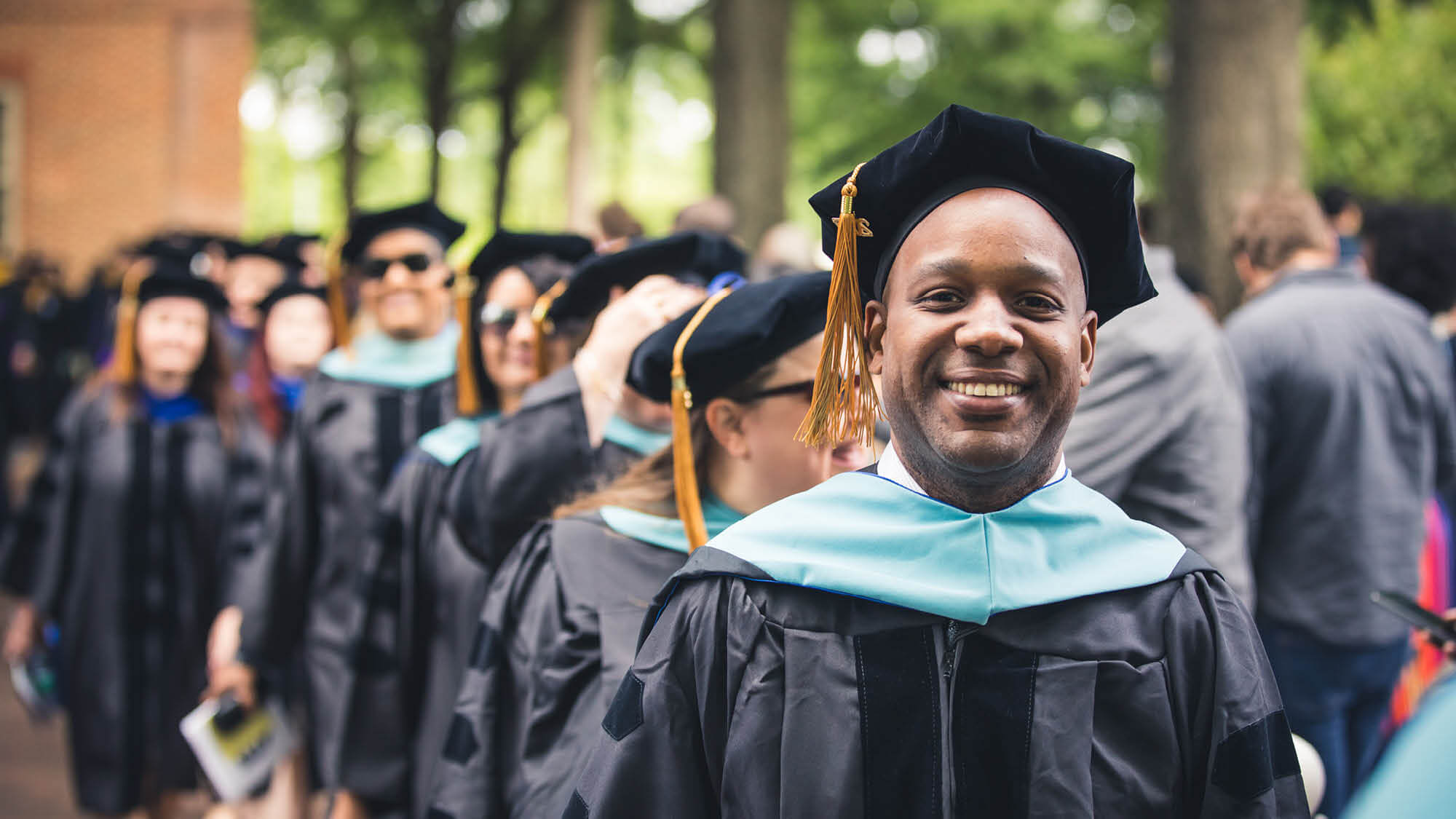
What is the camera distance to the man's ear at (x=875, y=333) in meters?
1.97

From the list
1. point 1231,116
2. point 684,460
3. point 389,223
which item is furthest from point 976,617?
point 1231,116

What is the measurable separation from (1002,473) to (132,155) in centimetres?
1813

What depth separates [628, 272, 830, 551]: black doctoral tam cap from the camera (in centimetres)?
253

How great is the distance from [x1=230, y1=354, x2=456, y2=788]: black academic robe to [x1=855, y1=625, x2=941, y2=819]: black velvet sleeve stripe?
10.5 feet

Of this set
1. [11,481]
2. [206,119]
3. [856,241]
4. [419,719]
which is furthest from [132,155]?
[856,241]

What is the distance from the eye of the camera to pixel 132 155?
57.8ft

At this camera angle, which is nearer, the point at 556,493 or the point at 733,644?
the point at 733,644

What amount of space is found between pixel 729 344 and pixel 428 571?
6.39ft

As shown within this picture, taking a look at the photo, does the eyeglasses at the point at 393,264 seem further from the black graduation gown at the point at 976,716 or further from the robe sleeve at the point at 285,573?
the black graduation gown at the point at 976,716

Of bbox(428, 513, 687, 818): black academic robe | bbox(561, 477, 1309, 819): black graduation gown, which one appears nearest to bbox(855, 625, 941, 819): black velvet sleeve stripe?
bbox(561, 477, 1309, 819): black graduation gown

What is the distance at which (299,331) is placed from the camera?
6332mm

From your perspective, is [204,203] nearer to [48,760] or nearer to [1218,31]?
[48,760]

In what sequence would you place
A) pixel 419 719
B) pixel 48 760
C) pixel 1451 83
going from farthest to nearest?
pixel 1451 83 → pixel 48 760 → pixel 419 719

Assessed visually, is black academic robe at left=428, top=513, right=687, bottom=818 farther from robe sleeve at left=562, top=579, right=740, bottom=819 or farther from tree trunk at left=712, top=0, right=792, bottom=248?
tree trunk at left=712, top=0, right=792, bottom=248
